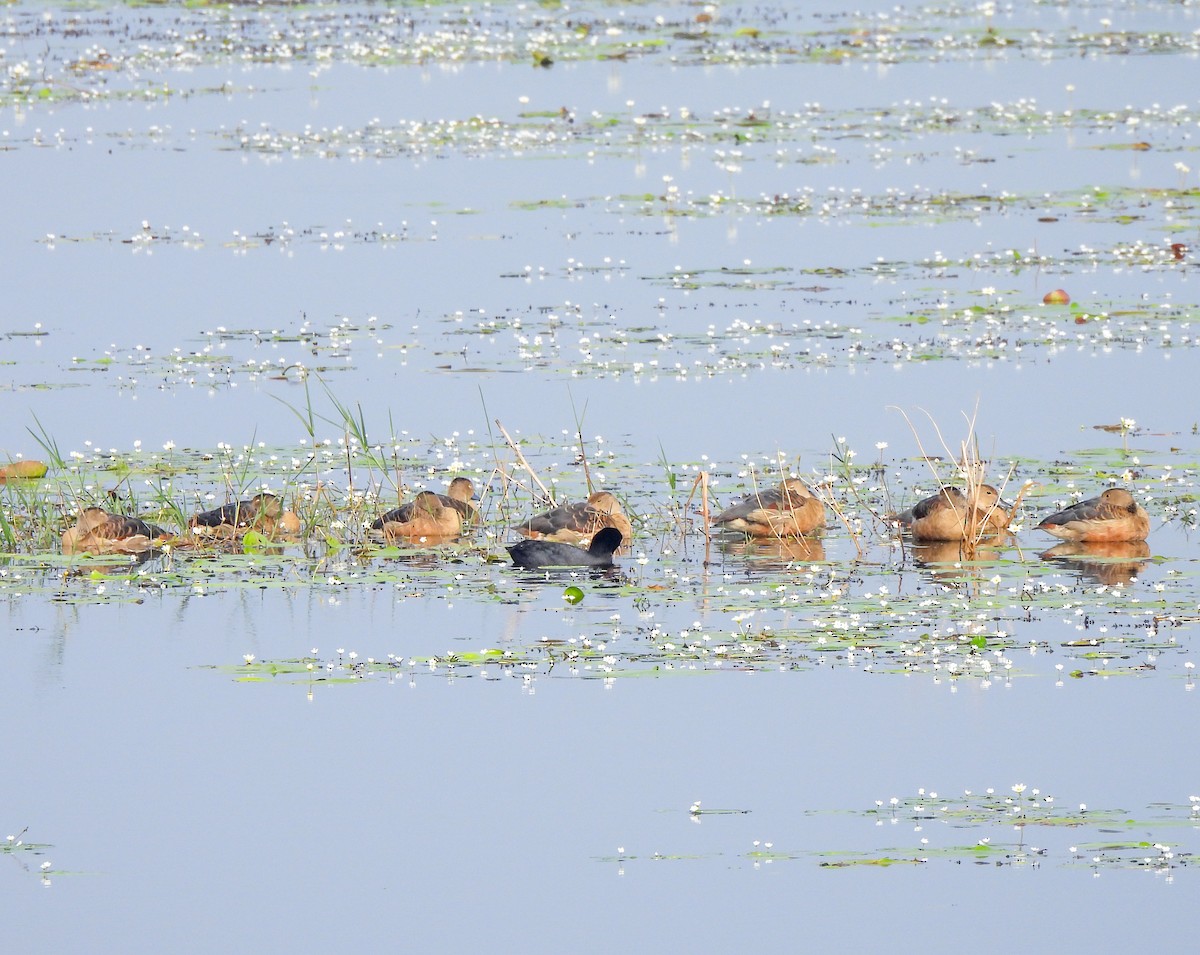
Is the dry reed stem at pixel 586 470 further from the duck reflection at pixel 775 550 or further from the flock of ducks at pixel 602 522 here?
the duck reflection at pixel 775 550

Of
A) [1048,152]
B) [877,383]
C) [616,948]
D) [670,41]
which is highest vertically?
[670,41]

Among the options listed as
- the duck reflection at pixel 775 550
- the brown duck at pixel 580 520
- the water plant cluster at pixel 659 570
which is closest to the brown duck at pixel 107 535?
the water plant cluster at pixel 659 570

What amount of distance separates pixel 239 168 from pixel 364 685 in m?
17.0

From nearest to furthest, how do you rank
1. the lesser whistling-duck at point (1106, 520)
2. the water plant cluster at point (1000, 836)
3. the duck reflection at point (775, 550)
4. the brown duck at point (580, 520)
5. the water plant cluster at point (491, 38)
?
the water plant cluster at point (1000, 836), the lesser whistling-duck at point (1106, 520), the duck reflection at point (775, 550), the brown duck at point (580, 520), the water plant cluster at point (491, 38)

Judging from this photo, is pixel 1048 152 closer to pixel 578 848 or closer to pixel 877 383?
pixel 877 383

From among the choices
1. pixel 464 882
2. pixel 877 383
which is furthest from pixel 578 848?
pixel 877 383

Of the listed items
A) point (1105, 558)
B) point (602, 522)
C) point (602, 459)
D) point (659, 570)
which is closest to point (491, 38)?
point (602, 459)

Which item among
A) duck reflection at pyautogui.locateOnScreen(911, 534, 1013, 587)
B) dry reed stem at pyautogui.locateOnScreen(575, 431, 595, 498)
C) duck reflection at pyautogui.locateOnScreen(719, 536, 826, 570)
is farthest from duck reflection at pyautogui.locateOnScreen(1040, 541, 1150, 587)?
dry reed stem at pyautogui.locateOnScreen(575, 431, 595, 498)

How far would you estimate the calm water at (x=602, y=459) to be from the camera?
7035 millimetres

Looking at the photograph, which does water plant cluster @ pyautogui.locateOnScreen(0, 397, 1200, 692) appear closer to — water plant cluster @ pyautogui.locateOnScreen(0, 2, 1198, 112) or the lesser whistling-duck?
the lesser whistling-duck

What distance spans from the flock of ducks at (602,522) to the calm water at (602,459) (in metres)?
0.23

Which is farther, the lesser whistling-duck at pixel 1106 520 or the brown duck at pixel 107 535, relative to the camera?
the brown duck at pixel 107 535

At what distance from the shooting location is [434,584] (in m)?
10.4

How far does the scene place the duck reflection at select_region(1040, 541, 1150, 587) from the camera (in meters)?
10.4
